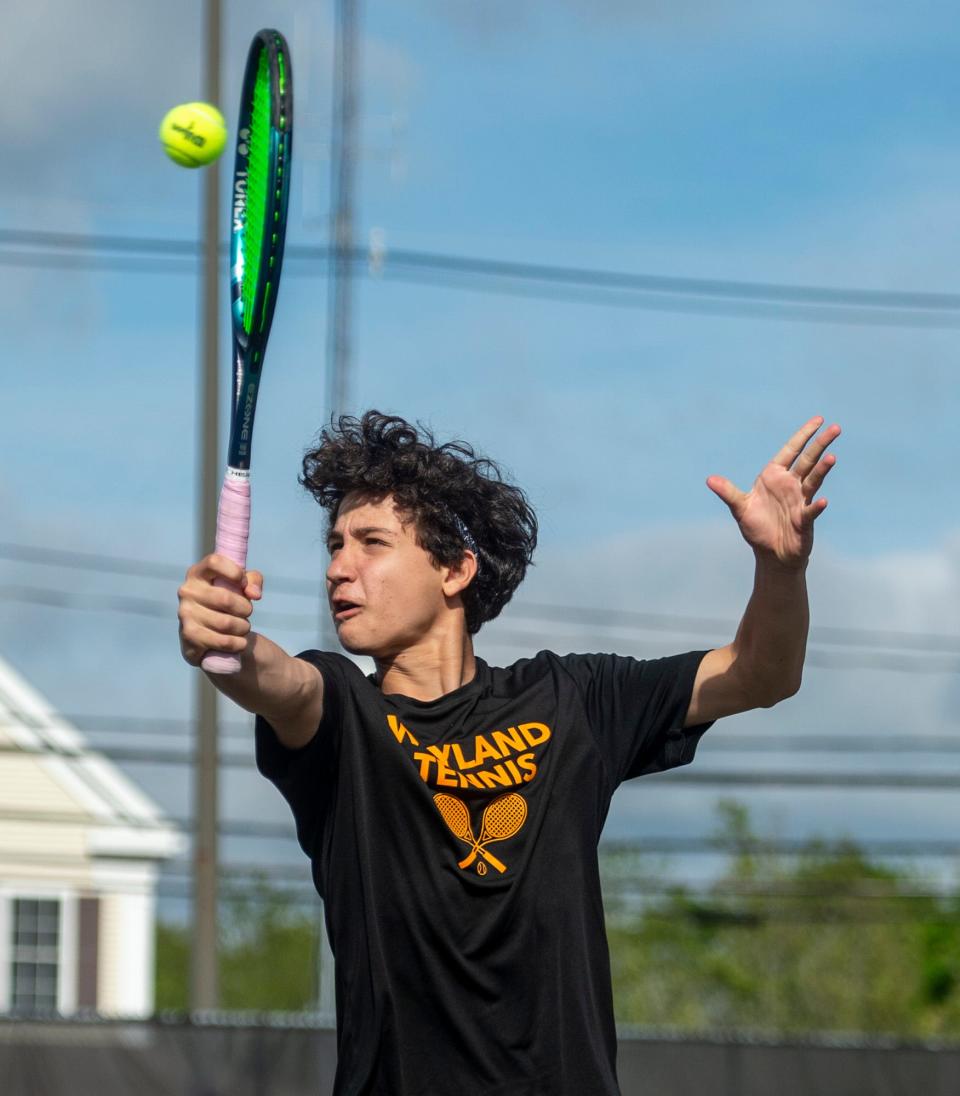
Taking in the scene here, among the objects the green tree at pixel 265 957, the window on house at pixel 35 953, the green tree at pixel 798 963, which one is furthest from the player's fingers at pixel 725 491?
the green tree at pixel 265 957

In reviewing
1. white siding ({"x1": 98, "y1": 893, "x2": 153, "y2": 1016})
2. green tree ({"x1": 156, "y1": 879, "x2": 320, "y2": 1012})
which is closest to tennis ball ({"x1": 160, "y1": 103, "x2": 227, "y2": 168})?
white siding ({"x1": 98, "y1": 893, "x2": 153, "y2": 1016})

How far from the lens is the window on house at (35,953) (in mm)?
21328

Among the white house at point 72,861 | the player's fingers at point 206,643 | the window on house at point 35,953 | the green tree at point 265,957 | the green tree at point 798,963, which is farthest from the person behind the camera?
the green tree at point 265,957

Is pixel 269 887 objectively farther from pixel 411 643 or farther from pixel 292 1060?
pixel 411 643

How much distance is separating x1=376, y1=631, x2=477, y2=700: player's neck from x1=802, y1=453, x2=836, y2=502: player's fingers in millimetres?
763

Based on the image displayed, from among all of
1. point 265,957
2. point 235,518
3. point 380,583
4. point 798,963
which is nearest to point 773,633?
point 380,583

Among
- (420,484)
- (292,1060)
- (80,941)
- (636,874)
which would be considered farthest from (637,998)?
(420,484)

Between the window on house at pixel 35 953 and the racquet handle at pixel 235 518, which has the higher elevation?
the racquet handle at pixel 235 518

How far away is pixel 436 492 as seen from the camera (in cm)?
377

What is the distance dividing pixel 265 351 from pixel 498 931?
1158 mm

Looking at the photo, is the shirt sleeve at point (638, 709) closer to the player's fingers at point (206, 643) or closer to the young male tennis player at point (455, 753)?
the young male tennis player at point (455, 753)

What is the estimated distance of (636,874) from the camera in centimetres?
3950

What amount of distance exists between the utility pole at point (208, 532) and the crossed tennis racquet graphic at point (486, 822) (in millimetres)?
8741

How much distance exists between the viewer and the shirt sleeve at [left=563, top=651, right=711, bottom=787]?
3.64 metres
